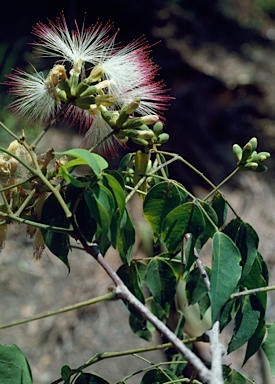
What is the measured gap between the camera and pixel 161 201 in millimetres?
715

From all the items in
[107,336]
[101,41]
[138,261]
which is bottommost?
[107,336]

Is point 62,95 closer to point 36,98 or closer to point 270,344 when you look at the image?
point 36,98

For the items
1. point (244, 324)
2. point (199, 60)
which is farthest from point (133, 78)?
point (199, 60)

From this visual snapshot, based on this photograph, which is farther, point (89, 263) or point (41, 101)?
point (89, 263)

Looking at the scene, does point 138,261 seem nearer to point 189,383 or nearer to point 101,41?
point 189,383

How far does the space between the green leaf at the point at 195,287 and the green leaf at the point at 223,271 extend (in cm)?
8

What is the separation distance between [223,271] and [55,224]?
18 centimetres

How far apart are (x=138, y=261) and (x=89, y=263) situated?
2.02 metres

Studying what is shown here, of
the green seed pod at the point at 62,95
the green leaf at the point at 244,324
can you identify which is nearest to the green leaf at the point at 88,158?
the green seed pod at the point at 62,95

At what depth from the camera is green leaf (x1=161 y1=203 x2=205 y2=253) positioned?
2.23ft

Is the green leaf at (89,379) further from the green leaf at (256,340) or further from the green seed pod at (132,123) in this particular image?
the green seed pod at (132,123)

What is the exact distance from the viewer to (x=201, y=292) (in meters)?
0.71

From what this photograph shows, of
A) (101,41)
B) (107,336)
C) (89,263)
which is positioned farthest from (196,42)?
(101,41)

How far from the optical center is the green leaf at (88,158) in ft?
1.91
